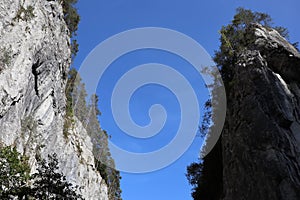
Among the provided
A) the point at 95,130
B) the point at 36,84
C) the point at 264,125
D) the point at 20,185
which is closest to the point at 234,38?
the point at 264,125

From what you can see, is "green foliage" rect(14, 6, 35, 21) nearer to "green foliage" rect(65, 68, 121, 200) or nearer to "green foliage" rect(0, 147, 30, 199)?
"green foliage" rect(0, 147, 30, 199)

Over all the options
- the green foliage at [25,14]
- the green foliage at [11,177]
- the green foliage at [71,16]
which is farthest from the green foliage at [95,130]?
the green foliage at [11,177]

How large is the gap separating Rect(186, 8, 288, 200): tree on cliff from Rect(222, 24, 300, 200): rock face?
8.29 feet

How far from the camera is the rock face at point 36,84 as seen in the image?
19938 millimetres

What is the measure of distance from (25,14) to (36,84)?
6000mm

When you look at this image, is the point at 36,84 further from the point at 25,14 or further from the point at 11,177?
the point at 11,177

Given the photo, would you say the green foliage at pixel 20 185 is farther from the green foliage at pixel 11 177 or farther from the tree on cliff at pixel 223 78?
the tree on cliff at pixel 223 78

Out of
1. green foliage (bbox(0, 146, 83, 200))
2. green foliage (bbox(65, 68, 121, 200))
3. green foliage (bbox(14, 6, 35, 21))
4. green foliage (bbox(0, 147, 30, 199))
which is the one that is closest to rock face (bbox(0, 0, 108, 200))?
green foliage (bbox(14, 6, 35, 21))

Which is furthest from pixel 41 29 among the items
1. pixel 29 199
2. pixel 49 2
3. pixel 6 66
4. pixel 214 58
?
pixel 29 199

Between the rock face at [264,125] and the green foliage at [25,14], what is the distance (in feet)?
58.6

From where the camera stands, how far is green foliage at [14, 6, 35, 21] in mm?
23516

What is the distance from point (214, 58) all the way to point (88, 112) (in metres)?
27.7

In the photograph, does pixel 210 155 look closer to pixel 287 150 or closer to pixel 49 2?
pixel 287 150

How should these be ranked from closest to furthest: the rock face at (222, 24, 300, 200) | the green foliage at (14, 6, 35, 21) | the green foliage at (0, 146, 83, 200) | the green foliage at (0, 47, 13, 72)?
the green foliage at (0, 146, 83, 200) < the rock face at (222, 24, 300, 200) < the green foliage at (0, 47, 13, 72) < the green foliage at (14, 6, 35, 21)
